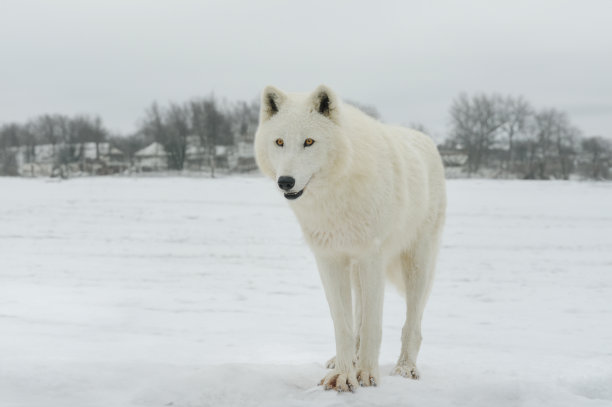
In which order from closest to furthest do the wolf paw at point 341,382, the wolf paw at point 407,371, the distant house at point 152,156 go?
the wolf paw at point 341,382 → the wolf paw at point 407,371 → the distant house at point 152,156

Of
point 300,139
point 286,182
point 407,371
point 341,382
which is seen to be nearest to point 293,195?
point 286,182

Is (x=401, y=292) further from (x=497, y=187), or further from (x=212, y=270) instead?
(x=497, y=187)

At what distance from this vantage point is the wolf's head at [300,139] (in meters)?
3.37

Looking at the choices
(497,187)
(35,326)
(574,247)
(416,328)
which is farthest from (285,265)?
(497,187)

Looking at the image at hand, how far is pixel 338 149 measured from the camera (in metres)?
3.56

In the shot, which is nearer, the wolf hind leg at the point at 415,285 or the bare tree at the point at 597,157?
the wolf hind leg at the point at 415,285

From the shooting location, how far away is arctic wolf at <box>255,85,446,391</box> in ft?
11.5

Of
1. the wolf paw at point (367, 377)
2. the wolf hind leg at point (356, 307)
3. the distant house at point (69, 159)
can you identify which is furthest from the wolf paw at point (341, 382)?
the distant house at point (69, 159)

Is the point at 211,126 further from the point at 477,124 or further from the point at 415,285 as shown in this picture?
the point at 415,285

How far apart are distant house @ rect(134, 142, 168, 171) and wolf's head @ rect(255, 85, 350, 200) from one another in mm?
59173

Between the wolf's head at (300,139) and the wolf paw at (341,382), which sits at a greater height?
the wolf's head at (300,139)

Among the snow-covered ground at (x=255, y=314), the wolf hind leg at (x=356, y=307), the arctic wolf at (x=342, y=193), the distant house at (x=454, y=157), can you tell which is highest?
the distant house at (x=454, y=157)

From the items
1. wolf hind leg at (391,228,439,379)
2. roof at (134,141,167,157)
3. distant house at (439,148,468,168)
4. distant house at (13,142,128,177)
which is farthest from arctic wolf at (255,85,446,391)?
roof at (134,141,167,157)

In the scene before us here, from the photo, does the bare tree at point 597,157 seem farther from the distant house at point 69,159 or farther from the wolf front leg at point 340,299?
the distant house at point 69,159
